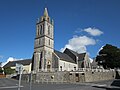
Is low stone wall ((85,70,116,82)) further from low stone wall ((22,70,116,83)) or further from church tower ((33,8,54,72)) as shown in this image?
church tower ((33,8,54,72))

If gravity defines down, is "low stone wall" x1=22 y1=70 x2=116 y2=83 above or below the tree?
below

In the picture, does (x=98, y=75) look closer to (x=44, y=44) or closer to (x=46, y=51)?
(x=46, y=51)

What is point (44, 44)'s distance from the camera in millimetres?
53250

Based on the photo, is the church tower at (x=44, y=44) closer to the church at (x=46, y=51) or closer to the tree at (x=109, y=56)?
the church at (x=46, y=51)

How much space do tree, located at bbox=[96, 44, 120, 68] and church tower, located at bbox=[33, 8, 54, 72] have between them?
2126 cm

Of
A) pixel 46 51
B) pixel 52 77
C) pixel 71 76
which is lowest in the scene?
pixel 52 77

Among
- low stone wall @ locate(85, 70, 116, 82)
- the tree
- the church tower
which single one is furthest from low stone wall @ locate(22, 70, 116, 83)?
the tree

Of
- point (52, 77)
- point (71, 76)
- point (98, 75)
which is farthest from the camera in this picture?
point (98, 75)

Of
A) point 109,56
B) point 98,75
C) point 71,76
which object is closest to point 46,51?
point 71,76

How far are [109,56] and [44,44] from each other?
25.5 meters

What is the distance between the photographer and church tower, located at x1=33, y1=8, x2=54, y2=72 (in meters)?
52.0

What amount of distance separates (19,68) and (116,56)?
53.9 meters

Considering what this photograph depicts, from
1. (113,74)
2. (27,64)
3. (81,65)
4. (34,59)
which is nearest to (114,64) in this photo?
(113,74)

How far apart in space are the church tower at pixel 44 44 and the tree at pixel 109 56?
21257 mm
